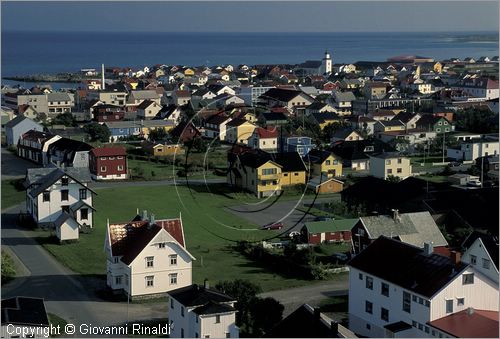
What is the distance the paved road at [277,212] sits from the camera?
6.59 metres

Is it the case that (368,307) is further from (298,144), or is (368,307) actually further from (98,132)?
(98,132)

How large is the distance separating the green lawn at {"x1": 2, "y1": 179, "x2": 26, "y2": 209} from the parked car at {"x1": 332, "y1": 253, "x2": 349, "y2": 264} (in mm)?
3166

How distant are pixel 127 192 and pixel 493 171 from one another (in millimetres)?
3746

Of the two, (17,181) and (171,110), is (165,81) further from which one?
(17,181)

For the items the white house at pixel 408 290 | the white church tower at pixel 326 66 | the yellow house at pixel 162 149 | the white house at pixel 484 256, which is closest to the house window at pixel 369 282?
the white house at pixel 408 290

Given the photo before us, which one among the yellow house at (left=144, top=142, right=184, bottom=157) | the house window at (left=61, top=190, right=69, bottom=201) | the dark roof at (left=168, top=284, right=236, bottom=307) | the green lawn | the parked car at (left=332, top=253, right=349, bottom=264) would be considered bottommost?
the parked car at (left=332, top=253, right=349, bottom=264)

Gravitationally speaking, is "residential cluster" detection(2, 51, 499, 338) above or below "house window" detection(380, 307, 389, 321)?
above

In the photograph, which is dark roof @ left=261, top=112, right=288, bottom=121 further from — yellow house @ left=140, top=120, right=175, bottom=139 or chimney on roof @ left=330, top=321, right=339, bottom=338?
chimney on roof @ left=330, top=321, right=339, bottom=338

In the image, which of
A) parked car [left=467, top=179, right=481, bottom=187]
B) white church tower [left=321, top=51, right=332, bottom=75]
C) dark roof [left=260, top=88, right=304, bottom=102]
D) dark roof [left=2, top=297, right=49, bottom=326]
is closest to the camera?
dark roof [left=2, top=297, right=49, bottom=326]

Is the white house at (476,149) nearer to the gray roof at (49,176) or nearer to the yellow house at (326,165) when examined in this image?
the yellow house at (326,165)

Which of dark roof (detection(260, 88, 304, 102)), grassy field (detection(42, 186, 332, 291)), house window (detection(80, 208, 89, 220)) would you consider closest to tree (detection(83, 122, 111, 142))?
grassy field (detection(42, 186, 332, 291))

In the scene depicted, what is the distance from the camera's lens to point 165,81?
20.8 m

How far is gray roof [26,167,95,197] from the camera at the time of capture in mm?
6469

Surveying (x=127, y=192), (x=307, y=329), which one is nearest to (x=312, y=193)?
(x=127, y=192)
